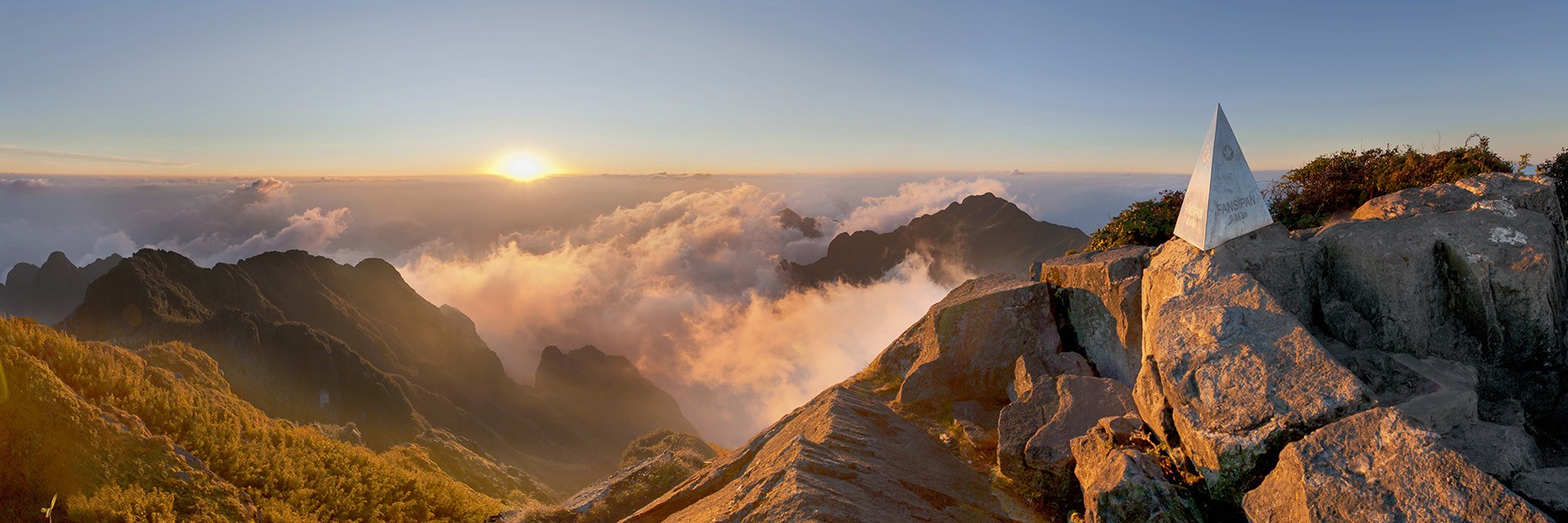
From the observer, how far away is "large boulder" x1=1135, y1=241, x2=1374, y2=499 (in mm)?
9000

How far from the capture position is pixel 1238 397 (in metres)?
9.48

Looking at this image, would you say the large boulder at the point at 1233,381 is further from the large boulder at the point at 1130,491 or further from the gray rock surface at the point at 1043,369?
the gray rock surface at the point at 1043,369

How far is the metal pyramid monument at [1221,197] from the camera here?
1359 centimetres

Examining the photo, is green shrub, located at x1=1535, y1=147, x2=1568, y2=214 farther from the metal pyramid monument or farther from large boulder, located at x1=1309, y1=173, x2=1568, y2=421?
the metal pyramid monument

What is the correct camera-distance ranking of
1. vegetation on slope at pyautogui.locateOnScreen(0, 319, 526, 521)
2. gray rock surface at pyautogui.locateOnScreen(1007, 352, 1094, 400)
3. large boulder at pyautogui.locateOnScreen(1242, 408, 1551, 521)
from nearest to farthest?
large boulder at pyautogui.locateOnScreen(1242, 408, 1551, 521) → vegetation on slope at pyautogui.locateOnScreen(0, 319, 526, 521) → gray rock surface at pyautogui.locateOnScreen(1007, 352, 1094, 400)

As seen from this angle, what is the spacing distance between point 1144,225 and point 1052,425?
27.5 feet

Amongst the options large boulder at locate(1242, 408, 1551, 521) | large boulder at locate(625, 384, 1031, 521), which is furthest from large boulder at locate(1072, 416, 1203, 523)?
large boulder at locate(625, 384, 1031, 521)

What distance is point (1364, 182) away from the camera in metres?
17.8

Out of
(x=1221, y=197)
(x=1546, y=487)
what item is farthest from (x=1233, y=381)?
(x=1221, y=197)

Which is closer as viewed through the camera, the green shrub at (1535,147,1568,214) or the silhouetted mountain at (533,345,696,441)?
the green shrub at (1535,147,1568,214)

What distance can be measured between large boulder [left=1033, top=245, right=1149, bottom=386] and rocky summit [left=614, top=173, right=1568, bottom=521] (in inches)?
2.1

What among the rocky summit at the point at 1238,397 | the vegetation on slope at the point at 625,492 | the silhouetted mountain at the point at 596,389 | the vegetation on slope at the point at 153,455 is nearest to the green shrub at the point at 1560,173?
the rocky summit at the point at 1238,397

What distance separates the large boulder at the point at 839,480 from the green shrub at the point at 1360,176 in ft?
40.5

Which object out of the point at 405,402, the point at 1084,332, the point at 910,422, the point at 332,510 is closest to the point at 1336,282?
the point at 1084,332
